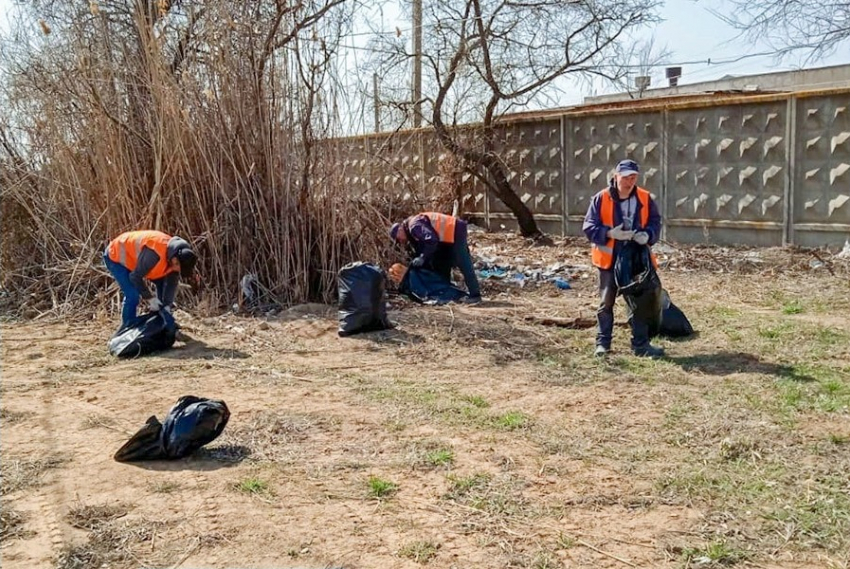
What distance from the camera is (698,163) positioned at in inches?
412

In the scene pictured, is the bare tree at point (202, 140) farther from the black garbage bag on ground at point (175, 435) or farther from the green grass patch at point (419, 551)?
the green grass patch at point (419, 551)

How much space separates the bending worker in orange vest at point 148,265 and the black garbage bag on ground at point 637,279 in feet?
10.7

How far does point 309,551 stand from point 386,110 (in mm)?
9308

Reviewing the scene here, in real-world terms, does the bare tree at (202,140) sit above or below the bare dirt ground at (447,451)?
above

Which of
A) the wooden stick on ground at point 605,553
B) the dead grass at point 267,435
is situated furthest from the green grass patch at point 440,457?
the wooden stick on ground at point 605,553

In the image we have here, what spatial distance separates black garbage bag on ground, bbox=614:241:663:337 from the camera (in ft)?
18.0

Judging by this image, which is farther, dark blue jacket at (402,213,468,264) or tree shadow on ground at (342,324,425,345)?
dark blue jacket at (402,213,468,264)

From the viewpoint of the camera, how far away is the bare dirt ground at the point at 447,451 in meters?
2.87

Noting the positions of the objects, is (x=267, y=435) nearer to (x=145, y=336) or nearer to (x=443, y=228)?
(x=145, y=336)

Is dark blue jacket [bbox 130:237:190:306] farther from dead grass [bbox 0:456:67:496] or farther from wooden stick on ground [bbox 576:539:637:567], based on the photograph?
wooden stick on ground [bbox 576:539:637:567]

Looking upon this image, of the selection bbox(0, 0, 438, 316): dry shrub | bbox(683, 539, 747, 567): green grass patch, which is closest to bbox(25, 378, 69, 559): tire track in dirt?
bbox(683, 539, 747, 567): green grass patch

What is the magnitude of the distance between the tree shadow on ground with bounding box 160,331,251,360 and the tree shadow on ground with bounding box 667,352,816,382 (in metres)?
3.28

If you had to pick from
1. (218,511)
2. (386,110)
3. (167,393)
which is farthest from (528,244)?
(218,511)

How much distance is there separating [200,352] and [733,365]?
399cm
